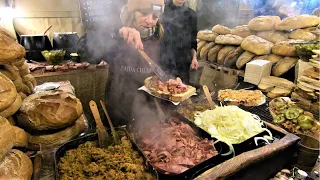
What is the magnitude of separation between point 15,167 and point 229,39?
4.54 meters

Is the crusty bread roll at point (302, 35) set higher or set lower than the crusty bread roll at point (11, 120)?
higher

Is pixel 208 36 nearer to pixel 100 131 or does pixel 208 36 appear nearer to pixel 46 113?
pixel 100 131

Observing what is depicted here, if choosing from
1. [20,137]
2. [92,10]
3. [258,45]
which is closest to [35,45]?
[92,10]

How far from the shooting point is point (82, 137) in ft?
5.18

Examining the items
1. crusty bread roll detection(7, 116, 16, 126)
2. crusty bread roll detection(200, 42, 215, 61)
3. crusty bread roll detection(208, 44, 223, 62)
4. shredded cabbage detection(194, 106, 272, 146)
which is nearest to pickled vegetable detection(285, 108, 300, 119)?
shredded cabbage detection(194, 106, 272, 146)

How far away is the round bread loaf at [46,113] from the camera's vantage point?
144 cm

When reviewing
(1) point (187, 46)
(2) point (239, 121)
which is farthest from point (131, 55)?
(2) point (239, 121)

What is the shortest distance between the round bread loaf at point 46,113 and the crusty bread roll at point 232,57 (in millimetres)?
3711

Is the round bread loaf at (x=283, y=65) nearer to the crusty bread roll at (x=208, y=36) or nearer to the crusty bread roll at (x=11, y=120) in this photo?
the crusty bread roll at (x=208, y=36)

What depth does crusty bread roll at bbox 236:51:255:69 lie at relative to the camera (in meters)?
4.13

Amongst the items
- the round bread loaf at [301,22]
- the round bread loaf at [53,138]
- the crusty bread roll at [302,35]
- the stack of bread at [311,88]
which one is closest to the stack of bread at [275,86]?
the stack of bread at [311,88]

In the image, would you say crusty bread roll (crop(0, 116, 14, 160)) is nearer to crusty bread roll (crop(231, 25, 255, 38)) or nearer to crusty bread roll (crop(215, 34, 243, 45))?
crusty bread roll (crop(215, 34, 243, 45))

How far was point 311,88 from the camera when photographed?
2.59 m

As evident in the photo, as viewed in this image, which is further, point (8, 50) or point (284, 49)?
point (284, 49)
